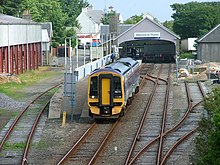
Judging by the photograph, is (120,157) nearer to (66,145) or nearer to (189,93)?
(66,145)

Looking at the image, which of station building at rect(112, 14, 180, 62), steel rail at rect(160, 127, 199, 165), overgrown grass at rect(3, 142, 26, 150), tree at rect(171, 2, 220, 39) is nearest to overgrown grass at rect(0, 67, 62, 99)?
overgrown grass at rect(3, 142, 26, 150)

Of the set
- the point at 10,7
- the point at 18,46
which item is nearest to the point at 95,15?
the point at 10,7

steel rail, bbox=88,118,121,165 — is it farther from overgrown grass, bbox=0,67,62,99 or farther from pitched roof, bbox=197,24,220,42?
pitched roof, bbox=197,24,220,42

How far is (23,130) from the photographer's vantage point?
948 inches

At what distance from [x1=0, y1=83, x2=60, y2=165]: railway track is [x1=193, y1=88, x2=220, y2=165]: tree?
5.56m

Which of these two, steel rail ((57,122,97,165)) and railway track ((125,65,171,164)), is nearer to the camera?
steel rail ((57,122,97,165))

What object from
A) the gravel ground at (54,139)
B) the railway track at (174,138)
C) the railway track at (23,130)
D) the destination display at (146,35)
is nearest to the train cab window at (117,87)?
the gravel ground at (54,139)

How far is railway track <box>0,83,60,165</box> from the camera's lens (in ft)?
64.5

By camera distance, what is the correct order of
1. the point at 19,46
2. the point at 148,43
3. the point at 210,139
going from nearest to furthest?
the point at 210,139, the point at 19,46, the point at 148,43

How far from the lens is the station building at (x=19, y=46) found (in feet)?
155

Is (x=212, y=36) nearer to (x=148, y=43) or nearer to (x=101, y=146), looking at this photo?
(x=148, y=43)

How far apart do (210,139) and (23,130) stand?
41.2ft

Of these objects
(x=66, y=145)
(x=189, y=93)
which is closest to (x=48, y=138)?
(x=66, y=145)

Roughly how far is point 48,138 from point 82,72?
2258cm
